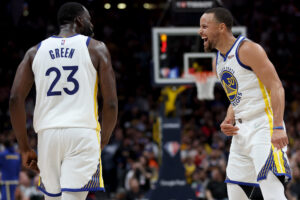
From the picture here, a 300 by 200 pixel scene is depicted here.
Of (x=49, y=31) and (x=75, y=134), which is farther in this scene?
(x=49, y=31)

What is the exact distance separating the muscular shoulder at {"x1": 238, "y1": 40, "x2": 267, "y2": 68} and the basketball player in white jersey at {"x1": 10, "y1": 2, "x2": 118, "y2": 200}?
1139 mm

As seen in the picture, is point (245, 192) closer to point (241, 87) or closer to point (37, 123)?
point (241, 87)

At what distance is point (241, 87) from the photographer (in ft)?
14.0

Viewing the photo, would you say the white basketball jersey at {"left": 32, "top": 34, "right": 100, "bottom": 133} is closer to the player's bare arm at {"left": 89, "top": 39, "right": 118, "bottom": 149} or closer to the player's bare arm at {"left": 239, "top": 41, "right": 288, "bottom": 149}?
the player's bare arm at {"left": 89, "top": 39, "right": 118, "bottom": 149}

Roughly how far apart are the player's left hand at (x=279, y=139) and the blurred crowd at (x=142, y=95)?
7.77 metres

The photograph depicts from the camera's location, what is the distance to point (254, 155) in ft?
13.5

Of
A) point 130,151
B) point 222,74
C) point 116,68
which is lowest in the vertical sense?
point 130,151

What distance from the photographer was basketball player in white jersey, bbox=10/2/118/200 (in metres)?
3.63

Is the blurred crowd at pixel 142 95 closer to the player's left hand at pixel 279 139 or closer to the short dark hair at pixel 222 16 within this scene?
the short dark hair at pixel 222 16

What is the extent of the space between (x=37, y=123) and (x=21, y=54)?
1400 cm

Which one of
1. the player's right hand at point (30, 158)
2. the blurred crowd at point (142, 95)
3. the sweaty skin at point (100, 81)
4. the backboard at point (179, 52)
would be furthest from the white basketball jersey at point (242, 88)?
the blurred crowd at point (142, 95)

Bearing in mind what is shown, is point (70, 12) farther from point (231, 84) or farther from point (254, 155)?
point (254, 155)

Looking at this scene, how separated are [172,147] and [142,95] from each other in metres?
6.96

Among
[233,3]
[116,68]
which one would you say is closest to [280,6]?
[233,3]
